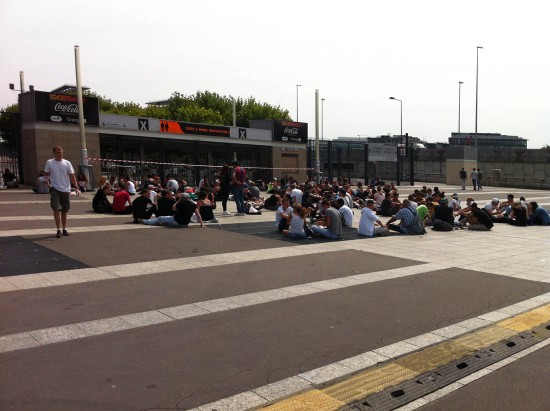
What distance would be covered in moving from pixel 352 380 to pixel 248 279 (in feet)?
11.6

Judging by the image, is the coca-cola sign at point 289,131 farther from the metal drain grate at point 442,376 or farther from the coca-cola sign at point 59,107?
the metal drain grate at point 442,376

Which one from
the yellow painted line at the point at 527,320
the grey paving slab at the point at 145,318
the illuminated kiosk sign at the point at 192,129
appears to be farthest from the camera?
the illuminated kiosk sign at the point at 192,129

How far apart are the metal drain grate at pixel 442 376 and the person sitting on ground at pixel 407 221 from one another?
798cm

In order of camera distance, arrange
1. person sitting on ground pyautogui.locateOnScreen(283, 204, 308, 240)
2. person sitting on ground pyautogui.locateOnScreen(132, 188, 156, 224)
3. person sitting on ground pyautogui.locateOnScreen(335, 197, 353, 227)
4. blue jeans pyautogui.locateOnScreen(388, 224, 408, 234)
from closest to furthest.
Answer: person sitting on ground pyautogui.locateOnScreen(283, 204, 308, 240) → person sitting on ground pyautogui.locateOnScreen(132, 188, 156, 224) → blue jeans pyautogui.locateOnScreen(388, 224, 408, 234) → person sitting on ground pyautogui.locateOnScreen(335, 197, 353, 227)

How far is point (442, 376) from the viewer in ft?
14.4

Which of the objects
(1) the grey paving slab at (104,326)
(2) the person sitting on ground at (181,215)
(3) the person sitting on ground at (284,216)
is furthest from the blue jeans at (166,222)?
(1) the grey paving slab at (104,326)

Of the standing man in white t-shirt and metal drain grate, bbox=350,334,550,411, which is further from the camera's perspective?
the standing man in white t-shirt

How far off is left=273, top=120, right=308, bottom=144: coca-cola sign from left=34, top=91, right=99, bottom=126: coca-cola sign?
48.6 ft

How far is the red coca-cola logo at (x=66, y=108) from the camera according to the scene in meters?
24.4

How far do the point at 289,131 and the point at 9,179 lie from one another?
811 inches

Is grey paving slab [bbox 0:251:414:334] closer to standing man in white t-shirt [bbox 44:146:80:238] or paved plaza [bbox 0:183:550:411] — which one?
paved plaza [bbox 0:183:550:411]

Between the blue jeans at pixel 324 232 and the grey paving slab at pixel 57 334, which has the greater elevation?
the blue jeans at pixel 324 232

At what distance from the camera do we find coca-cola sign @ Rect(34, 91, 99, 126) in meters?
23.8

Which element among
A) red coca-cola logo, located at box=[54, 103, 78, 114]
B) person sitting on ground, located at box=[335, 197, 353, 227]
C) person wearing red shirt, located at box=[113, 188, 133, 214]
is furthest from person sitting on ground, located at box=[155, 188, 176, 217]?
red coca-cola logo, located at box=[54, 103, 78, 114]
